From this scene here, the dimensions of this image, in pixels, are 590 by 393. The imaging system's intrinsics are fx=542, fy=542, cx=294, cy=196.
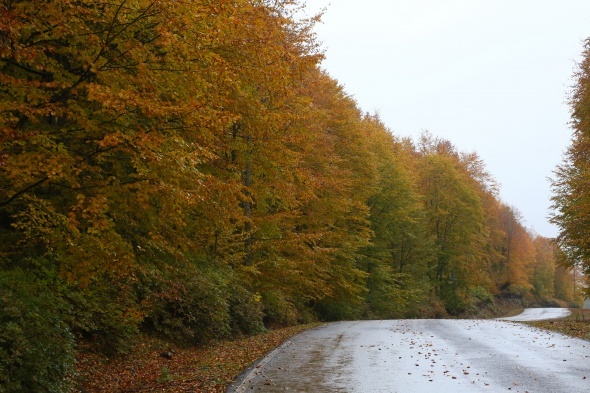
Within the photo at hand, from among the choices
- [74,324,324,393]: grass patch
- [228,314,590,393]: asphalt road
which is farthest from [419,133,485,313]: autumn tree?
[74,324,324,393]: grass patch

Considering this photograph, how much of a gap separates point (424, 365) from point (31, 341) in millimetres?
7460

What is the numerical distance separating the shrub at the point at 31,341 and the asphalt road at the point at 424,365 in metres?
2.88

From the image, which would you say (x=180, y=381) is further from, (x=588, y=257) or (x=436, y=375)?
(x=588, y=257)

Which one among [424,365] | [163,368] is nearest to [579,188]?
[424,365]

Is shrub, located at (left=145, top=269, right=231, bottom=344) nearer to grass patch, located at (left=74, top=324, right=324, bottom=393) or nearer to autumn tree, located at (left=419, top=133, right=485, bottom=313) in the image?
grass patch, located at (left=74, top=324, right=324, bottom=393)

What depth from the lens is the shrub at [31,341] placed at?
21.0 ft

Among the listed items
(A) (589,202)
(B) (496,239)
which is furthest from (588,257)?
(B) (496,239)

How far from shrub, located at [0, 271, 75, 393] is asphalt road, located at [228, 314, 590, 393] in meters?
2.88

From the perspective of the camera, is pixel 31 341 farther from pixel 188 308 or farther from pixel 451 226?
pixel 451 226

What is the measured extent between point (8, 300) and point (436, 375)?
7.16 meters

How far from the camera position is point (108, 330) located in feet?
36.4

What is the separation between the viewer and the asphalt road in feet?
29.2

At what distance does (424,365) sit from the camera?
11.0 m

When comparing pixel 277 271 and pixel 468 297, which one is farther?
pixel 468 297
